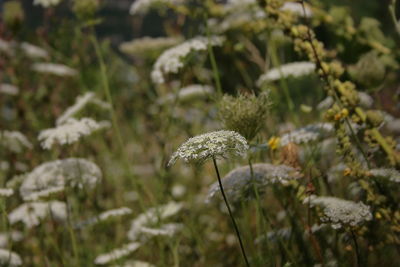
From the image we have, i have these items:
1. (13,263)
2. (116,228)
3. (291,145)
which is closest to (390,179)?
(291,145)

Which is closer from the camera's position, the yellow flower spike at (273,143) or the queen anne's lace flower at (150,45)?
the yellow flower spike at (273,143)

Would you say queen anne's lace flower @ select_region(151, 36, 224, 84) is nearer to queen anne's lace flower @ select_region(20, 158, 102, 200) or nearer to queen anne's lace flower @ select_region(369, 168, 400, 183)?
queen anne's lace flower @ select_region(20, 158, 102, 200)

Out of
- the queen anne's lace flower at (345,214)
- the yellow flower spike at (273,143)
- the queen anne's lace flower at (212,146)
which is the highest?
the queen anne's lace flower at (212,146)

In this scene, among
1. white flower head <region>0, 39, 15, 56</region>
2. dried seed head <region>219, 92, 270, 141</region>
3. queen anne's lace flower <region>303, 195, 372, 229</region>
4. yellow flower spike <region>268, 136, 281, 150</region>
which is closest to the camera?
queen anne's lace flower <region>303, 195, 372, 229</region>

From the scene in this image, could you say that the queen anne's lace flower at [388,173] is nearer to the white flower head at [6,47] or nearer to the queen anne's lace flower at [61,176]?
the queen anne's lace flower at [61,176]

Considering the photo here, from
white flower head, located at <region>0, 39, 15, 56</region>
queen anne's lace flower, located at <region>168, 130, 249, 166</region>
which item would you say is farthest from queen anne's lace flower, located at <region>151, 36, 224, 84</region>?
white flower head, located at <region>0, 39, 15, 56</region>

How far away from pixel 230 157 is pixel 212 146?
0.15m

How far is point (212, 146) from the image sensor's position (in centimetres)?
99

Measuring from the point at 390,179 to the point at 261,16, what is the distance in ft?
4.58

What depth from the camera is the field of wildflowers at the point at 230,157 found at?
1344 millimetres

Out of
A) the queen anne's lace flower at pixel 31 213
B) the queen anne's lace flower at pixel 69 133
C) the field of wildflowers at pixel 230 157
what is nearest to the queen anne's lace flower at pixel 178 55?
the field of wildflowers at pixel 230 157

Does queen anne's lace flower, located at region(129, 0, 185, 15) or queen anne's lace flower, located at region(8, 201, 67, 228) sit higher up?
queen anne's lace flower, located at region(129, 0, 185, 15)

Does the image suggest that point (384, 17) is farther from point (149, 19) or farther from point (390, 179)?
point (149, 19)

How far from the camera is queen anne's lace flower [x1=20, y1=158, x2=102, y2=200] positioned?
1.83 meters
